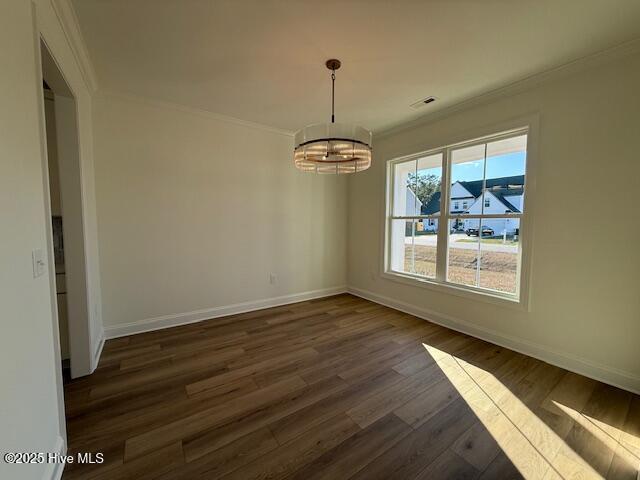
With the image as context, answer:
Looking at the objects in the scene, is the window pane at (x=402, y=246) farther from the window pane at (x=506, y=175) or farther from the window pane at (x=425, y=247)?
the window pane at (x=506, y=175)

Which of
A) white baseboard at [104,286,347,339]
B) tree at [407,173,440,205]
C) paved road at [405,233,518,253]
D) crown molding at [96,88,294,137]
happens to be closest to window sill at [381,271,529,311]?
→ paved road at [405,233,518,253]

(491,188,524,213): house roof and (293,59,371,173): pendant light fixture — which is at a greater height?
(293,59,371,173): pendant light fixture

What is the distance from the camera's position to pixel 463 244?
3260 millimetres

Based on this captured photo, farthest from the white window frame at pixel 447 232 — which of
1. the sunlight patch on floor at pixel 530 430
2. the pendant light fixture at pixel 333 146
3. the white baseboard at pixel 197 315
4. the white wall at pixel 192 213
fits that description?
the pendant light fixture at pixel 333 146

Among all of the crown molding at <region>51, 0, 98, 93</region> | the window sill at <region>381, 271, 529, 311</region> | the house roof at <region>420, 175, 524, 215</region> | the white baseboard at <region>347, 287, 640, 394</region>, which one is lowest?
the white baseboard at <region>347, 287, 640, 394</region>

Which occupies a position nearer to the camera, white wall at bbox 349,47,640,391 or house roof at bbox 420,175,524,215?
white wall at bbox 349,47,640,391

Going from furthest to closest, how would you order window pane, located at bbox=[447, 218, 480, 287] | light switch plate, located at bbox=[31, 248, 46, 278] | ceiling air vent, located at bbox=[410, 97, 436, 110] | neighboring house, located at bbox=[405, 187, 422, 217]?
neighboring house, located at bbox=[405, 187, 422, 217], window pane, located at bbox=[447, 218, 480, 287], ceiling air vent, located at bbox=[410, 97, 436, 110], light switch plate, located at bbox=[31, 248, 46, 278]

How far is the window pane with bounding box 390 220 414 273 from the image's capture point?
13.0ft

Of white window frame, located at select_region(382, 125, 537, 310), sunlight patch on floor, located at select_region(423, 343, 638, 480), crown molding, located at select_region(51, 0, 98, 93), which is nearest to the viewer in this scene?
sunlight patch on floor, located at select_region(423, 343, 638, 480)

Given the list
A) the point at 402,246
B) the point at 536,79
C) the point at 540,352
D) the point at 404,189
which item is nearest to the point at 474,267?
the point at 540,352

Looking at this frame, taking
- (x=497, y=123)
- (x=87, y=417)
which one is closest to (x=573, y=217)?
(x=497, y=123)

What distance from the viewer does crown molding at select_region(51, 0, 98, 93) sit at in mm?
1692

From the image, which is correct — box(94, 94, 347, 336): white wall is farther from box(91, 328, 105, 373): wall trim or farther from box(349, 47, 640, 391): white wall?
box(349, 47, 640, 391): white wall

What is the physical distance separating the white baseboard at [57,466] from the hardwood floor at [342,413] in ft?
0.18
